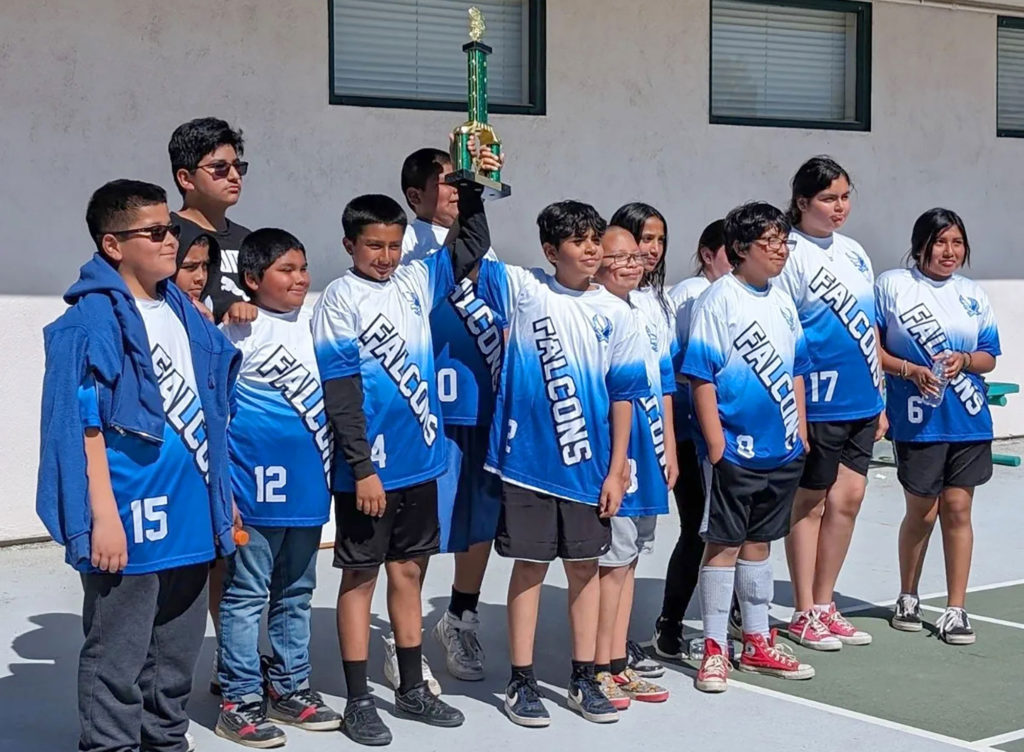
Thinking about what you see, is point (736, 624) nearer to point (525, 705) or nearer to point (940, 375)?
point (940, 375)

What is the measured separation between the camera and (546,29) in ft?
29.2

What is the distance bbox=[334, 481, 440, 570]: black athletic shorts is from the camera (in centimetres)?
479

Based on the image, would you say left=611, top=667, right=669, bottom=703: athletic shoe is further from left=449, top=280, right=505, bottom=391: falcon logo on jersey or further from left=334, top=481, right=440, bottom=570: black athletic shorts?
left=449, top=280, right=505, bottom=391: falcon logo on jersey

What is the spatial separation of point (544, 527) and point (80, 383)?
5.38ft

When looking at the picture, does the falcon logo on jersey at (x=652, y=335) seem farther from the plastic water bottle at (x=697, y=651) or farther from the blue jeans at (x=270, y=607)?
the blue jeans at (x=270, y=607)

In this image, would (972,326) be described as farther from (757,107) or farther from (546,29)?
(757,107)

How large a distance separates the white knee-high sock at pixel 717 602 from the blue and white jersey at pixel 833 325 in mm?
822

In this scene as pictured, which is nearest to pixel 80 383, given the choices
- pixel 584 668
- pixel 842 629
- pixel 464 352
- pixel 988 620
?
pixel 464 352

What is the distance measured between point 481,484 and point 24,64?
3.52 m

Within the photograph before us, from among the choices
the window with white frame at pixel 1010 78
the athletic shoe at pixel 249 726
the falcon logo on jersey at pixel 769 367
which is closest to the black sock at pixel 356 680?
the athletic shoe at pixel 249 726

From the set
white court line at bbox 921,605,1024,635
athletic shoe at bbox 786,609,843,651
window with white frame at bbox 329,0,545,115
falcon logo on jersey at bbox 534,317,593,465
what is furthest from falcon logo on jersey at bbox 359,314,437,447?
window with white frame at bbox 329,0,545,115

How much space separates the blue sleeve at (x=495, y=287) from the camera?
5.25 meters

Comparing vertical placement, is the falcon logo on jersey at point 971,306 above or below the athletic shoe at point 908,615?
above

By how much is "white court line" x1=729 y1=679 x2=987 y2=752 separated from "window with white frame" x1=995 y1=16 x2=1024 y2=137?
7160 millimetres
